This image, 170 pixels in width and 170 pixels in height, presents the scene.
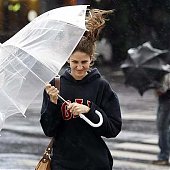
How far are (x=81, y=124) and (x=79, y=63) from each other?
347 mm

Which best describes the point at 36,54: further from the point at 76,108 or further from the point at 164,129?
the point at 164,129

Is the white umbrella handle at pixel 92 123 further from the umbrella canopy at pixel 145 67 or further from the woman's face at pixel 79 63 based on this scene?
the umbrella canopy at pixel 145 67

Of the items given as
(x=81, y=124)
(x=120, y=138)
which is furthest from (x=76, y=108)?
(x=120, y=138)

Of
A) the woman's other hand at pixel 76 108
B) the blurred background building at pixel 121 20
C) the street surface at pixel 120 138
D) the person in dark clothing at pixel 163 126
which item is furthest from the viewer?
the blurred background building at pixel 121 20

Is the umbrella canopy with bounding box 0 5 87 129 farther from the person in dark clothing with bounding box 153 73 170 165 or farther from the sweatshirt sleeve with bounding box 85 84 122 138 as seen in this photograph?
the person in dark clothing with bounding box 153 73 170 165

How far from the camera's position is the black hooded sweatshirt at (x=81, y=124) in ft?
12.4

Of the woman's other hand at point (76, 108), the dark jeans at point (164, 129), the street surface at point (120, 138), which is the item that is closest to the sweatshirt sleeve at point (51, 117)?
the woman's other hand at point (76, 108)

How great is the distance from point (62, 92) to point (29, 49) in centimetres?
31

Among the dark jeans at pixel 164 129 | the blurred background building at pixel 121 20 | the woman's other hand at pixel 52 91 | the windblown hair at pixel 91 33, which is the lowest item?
the dark jeans at pixel 164 129

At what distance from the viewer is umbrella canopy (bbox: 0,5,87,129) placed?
3.72 m

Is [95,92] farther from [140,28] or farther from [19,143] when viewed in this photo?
[140,28]

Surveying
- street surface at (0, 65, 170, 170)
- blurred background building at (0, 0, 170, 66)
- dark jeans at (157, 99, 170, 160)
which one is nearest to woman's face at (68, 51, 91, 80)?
street surface at (0, 65, 170, 170)

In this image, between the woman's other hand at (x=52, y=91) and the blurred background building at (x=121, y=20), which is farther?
the blurred background building at (x=121, y=20)

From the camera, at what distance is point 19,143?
8680mm
